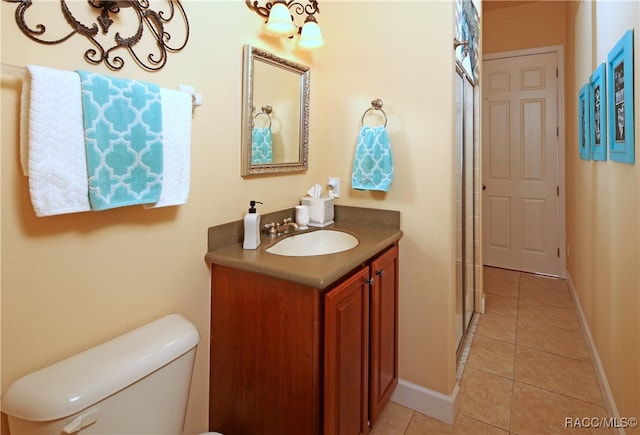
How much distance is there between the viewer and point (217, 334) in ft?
4.78

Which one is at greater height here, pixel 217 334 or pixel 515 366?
pixel 217 334

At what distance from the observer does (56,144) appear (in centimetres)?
91

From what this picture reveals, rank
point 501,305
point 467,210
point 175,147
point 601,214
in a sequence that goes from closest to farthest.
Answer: point 175,147, point 601,214, point 467,210, point 501,305

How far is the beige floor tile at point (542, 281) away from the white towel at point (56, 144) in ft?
13.1

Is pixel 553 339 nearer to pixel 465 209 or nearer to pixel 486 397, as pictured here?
pixel 486 397

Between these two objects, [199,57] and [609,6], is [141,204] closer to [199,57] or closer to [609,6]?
[199,57]

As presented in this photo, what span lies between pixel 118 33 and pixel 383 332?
5.12 feet

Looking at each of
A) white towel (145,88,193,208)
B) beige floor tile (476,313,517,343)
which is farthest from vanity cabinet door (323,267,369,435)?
beige floor tile (476,313,517,343)

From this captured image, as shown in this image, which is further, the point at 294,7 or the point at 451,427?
the point at 294,7

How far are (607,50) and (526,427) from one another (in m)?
1.98

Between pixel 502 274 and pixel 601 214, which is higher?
pixel 601 214

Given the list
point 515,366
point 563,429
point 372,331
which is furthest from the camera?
point 515,366

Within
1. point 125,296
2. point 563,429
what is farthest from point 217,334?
point 563,429

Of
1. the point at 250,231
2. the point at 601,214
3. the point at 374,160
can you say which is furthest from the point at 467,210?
the point at 250,231
